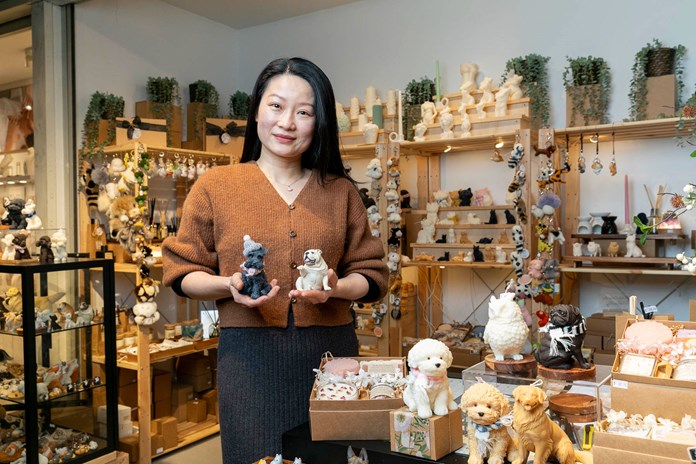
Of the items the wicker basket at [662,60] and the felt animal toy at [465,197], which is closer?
the wicker basket at [662,60]

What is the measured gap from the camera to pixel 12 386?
2.82m

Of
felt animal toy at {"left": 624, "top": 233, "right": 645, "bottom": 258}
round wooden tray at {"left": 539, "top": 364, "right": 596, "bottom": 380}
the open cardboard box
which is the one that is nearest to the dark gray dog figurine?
round wooden tray at {"left": 539, "top": 364, "right": 596, "bottom": 380}

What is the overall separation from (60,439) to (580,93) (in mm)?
3449

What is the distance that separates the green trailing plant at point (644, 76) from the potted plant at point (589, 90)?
16 cm

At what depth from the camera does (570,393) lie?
1.31 metres

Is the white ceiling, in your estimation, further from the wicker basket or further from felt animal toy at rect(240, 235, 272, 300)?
felt animal toy at rect(240, 235, 272, 300)

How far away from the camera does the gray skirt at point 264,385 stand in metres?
1.40

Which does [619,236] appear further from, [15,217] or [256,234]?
[15,217]

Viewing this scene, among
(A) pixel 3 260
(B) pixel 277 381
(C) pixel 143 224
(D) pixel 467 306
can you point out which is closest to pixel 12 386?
(A) pixel 3 260

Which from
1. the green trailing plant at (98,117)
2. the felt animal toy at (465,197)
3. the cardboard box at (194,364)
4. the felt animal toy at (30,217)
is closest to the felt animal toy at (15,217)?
the felt animal toy at (30,217)

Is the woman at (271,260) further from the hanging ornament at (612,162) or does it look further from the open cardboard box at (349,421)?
the hanging ornament at (612,162)

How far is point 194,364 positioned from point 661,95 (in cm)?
348

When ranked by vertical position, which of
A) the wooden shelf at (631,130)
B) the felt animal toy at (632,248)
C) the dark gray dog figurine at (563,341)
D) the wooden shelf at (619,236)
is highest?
the wooden shelf at (631,130)

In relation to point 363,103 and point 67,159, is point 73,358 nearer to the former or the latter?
point 67,159
